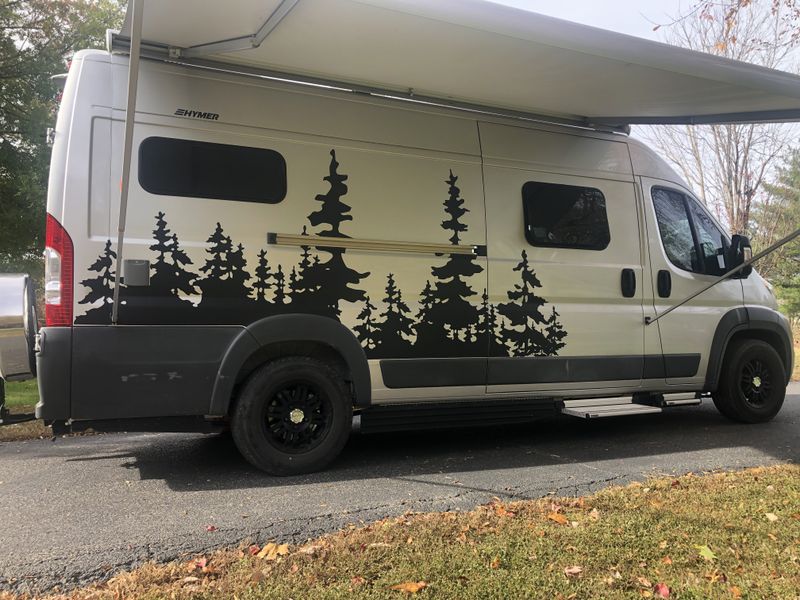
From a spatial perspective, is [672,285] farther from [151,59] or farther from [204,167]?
[151,59]

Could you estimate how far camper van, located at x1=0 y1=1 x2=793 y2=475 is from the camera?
13.0 feet

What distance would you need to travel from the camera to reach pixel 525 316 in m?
5.10

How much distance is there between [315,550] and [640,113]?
460 centimetres

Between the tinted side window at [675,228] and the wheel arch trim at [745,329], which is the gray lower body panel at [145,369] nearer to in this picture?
the tinted side window at [675,228]

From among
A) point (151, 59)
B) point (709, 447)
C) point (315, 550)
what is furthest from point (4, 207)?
point (709, 447)

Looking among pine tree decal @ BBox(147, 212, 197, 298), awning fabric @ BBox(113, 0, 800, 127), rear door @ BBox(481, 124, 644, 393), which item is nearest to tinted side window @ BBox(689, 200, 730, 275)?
rear door @ BBox(481, 124, 644, 393)

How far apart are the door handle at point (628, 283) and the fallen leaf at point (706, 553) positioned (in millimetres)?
2829

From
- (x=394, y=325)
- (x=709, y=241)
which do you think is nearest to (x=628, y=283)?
(x=709, y=241)

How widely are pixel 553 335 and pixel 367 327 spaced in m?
1.66

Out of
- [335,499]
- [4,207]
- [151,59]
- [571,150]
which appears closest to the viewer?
[335,499]

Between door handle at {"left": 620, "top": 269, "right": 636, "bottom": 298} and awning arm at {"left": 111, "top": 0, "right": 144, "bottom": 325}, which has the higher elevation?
awning arm at {"left": 111, "top": 0, "right": 144, "bottom": 325}

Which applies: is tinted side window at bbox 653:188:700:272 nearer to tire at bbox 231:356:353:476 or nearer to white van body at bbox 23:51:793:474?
white van body at bbox 23:51:793:474

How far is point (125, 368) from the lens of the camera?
3947mm

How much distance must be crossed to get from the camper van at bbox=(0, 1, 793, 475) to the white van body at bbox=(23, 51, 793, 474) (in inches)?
0.6
